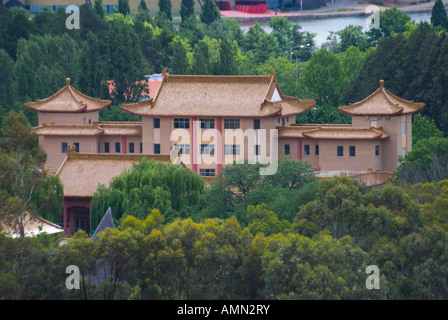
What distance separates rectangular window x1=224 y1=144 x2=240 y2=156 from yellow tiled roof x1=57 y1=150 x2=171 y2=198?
941 cm

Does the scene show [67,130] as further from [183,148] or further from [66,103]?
[183,148]

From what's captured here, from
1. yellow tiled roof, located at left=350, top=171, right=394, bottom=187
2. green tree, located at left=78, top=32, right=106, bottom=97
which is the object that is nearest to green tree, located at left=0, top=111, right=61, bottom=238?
yellow tiled roof, located at left=350, top=171, right=394, bottom=187

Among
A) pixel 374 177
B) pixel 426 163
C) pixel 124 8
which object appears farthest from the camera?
pixel 124 8

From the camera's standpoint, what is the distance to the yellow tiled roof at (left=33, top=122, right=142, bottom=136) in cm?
7044

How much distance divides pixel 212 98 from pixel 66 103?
7723 mm

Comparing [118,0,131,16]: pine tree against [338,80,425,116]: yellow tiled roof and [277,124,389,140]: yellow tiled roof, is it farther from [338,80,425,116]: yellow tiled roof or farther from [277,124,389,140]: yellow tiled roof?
[338,80,425,116]: yellow tiled roof

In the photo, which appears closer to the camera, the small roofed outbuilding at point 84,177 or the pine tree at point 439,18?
the small roofed outbuilding at point 84,177

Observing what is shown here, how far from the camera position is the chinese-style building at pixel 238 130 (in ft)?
222

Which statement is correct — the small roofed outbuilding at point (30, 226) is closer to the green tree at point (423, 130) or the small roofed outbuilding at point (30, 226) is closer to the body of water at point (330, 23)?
the green tree at point (423, 130)

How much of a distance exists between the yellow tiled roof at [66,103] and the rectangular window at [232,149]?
7.72 meters

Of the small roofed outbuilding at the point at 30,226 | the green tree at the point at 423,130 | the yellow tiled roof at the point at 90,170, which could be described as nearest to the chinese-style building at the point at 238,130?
the green tree at the point at 423,130

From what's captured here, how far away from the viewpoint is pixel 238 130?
2739 inches

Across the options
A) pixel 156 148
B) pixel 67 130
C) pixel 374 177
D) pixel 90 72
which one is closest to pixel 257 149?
pixel 156 148

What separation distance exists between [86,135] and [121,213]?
1481 cm
